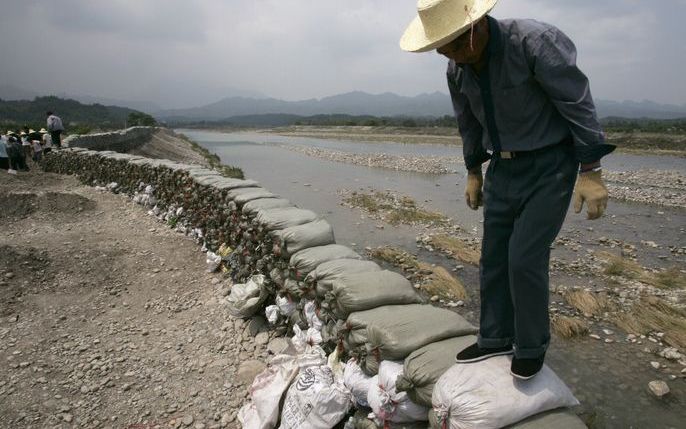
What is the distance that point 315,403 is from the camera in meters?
2.75

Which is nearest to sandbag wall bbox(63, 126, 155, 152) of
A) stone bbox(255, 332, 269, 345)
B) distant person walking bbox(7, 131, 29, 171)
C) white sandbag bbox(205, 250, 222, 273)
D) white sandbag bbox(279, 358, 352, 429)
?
distant person walking bbox(7, 131, 29, 171)

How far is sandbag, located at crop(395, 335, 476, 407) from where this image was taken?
7.29 ft

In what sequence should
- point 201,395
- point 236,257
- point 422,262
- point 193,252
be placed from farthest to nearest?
point 422,262 < point 193,252 < point 236,257 < point 201,395

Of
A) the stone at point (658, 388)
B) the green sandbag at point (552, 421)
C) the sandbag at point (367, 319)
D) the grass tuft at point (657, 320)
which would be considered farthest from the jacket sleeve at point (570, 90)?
the grass tuft at point (657, 320)

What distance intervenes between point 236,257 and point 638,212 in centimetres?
1198

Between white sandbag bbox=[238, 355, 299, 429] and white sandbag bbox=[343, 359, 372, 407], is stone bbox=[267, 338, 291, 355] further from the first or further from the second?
white sandbag bbox=[343, 359, 372, 407]

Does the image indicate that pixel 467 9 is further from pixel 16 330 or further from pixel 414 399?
pixel 16 330

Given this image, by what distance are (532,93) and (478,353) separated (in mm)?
1316

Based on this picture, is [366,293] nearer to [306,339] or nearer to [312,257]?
[306,339]

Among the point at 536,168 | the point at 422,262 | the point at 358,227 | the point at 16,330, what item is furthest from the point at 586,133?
the point at 358,227

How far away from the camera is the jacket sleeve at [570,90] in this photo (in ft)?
5.79

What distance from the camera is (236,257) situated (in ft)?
18.8

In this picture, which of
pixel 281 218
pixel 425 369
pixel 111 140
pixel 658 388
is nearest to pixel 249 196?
pixel 281 218

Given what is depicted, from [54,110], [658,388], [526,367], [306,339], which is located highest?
[54,110]
